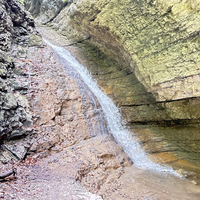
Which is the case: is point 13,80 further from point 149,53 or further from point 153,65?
point 153,65

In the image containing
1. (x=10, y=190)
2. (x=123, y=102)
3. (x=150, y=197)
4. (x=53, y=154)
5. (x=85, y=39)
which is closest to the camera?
(x=10, y=190)

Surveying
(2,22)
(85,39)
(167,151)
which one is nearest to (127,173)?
(167,151)

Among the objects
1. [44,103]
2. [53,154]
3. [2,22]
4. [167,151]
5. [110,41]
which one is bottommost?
[167,151]

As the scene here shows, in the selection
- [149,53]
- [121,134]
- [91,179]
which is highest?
[149,53]

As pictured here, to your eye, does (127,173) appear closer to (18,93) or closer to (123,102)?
(123,102)

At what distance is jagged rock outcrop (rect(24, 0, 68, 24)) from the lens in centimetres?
2088

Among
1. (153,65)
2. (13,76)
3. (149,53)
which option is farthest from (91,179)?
(149,53)

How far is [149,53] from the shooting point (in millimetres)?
9969

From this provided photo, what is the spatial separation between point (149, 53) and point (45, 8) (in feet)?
68.4

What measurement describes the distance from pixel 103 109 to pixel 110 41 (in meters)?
6.93

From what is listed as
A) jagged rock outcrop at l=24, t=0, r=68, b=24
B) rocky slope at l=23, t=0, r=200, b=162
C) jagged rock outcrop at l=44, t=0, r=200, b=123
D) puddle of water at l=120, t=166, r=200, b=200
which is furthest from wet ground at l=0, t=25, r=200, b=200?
jagged rock outcrop at l=24, t=0, r=68, b=24

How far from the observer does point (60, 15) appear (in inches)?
800

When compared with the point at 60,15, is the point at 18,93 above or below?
below

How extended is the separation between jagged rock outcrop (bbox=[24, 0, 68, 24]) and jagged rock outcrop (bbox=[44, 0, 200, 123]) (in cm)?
822
